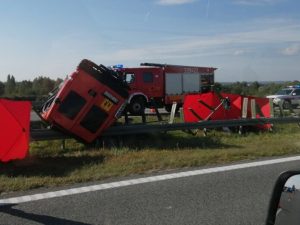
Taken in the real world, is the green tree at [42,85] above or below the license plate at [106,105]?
above

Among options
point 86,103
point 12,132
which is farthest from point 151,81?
point 12,132

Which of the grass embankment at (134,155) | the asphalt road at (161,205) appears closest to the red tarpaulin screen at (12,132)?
the grass embankment at (134,155)

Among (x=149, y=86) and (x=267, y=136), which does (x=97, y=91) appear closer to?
(x=267, y=136)

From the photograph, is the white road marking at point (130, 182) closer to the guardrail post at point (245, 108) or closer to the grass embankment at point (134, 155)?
the grass embankment at point (134, 155)

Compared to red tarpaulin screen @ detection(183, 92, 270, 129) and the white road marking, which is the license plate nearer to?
the white road marking

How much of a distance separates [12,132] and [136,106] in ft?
50.2

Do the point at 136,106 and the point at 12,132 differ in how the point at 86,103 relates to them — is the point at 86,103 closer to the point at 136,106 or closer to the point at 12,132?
the point at 12,132

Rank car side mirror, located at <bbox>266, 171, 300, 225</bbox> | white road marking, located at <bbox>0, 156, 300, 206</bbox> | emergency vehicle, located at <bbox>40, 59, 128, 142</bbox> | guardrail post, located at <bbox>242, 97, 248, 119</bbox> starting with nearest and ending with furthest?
1. car side mirror, located at <bbox>266, 171, 300, 225</bbox>
2. white road marking, located at <bbox>0, 156, 300, 206</bbox>
3. emergency vehicle, located at <bbox>40, 59, 128, 142</bbox>
4. guardrail post, located at <bbox>242, 97, 248, 119</bbox>

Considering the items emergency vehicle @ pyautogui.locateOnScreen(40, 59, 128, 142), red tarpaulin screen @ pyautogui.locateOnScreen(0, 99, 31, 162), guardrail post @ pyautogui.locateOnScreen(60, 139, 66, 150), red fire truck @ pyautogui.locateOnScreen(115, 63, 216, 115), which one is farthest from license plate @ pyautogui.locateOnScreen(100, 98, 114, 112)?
red fire truck @ pyautogui.locateOnScreen(115, 63, 216, 115)

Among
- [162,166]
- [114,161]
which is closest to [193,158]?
[162,166]

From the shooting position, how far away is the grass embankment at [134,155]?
25.4 feet

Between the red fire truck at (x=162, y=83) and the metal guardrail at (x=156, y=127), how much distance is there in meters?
10.1

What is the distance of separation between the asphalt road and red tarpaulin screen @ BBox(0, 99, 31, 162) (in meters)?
1.99

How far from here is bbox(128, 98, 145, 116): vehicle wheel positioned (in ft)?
76.5
